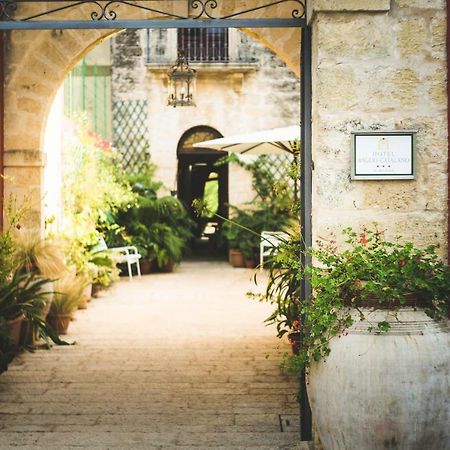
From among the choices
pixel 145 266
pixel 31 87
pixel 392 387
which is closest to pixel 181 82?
pixel 31 87

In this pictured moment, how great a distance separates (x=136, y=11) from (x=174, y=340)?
311cm

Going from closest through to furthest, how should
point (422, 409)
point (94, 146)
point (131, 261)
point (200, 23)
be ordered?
point (422, 409), point (200, 23), point (94, 146), point (131, 261)

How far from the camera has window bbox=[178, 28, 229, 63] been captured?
15.1m

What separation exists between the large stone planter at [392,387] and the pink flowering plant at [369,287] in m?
0.07

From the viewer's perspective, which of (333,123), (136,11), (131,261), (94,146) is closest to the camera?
(333,123)

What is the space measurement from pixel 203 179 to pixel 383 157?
17033 mm

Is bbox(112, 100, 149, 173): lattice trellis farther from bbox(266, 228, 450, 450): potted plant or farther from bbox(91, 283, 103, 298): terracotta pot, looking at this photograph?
bbox(266, 228, 450, 450): potted plant

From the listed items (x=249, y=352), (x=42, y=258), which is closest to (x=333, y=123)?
(x=249, y=352)

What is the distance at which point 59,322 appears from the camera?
23.8 feet

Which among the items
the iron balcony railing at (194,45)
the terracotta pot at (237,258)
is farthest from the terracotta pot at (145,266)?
the iron balcony railing at (194,45)

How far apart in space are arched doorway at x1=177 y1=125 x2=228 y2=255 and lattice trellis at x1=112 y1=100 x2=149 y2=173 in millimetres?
830

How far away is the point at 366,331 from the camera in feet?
10.6

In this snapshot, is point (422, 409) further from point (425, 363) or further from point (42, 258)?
point (42, 258)

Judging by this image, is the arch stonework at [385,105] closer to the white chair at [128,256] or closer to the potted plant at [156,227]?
the white chair at [128,256]
